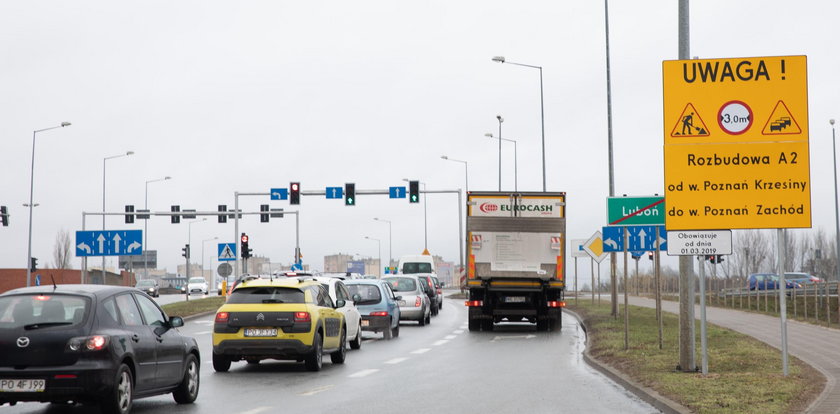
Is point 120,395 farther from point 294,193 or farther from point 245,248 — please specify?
point 245,248

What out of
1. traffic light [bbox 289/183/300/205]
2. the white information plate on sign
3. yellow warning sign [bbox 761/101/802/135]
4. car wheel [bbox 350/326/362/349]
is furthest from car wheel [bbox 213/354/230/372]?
traffic light [bbox 289/183/300/205]

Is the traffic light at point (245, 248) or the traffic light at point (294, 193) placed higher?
the traffic light at point (294, 193)

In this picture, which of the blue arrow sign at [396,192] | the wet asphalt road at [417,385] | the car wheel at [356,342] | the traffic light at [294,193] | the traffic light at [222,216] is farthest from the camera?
the traffic light at [222,216]

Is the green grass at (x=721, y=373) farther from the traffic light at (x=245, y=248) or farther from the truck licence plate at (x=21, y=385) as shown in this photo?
the traffic light at (x=245, y=248)

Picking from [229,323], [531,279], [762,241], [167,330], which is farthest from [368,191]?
[762,241]

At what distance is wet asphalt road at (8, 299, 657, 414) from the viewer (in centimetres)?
1280

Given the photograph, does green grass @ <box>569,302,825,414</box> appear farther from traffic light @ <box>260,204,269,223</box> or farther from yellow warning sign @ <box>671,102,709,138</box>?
traffic light @ <box>260,204,269,223</box>

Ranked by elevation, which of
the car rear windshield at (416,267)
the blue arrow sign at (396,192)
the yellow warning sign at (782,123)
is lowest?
the car rear windshield at (416,267)

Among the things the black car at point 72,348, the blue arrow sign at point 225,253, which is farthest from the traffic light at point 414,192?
the black car at point 72,348

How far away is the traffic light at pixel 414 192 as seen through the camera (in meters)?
52.3

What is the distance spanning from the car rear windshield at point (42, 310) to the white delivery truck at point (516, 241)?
1952 cm

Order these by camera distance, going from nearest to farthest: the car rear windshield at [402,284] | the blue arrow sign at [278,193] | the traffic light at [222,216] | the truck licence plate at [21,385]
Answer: the truck licence plate at [21,385] → the car rear windshield at [402,284] → the blue arrow sign at [278,193] → the traffic light at [222,216]

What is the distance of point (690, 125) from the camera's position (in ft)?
51.8

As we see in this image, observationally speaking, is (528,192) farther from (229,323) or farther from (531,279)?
(229,323)
